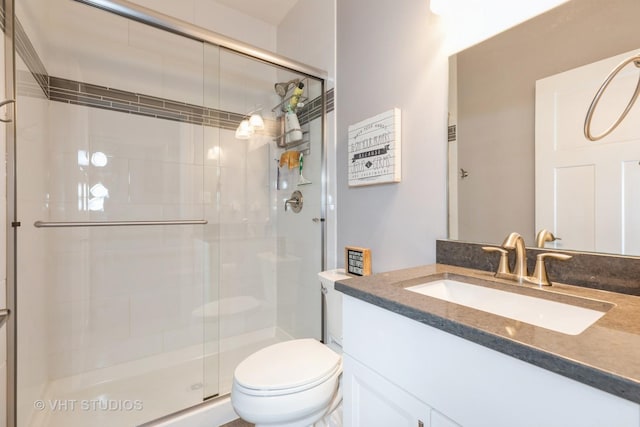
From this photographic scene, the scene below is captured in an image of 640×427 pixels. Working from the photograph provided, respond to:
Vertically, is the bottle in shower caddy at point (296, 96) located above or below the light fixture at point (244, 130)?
above

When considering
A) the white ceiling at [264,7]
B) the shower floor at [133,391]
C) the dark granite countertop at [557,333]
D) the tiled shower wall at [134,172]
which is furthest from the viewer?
the white ceiling at [264,7]

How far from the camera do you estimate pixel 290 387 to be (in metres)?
1.01

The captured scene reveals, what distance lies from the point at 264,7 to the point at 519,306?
241cm

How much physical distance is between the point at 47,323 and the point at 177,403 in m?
0.88

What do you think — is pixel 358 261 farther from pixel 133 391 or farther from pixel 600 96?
pixel 133 391

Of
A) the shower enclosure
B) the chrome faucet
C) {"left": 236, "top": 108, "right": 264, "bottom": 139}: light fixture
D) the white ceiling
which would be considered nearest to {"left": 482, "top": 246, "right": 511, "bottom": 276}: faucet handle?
the chrome faucet

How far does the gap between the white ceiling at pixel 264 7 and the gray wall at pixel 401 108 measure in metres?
0.63

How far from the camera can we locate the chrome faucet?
0.85 m

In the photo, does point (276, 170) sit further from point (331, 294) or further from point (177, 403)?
point (177, 403)

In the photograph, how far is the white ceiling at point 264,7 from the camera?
2037mm

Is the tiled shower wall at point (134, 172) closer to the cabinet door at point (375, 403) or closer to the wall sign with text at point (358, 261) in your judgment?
the wall sign with text at point (358, 261)

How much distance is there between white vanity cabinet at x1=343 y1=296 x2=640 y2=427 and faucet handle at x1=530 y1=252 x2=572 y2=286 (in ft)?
1.50

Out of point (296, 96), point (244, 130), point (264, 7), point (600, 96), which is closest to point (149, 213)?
point (244, 130)

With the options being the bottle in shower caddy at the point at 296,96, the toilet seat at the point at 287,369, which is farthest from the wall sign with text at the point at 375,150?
the toilet seat at the point at 287,369
